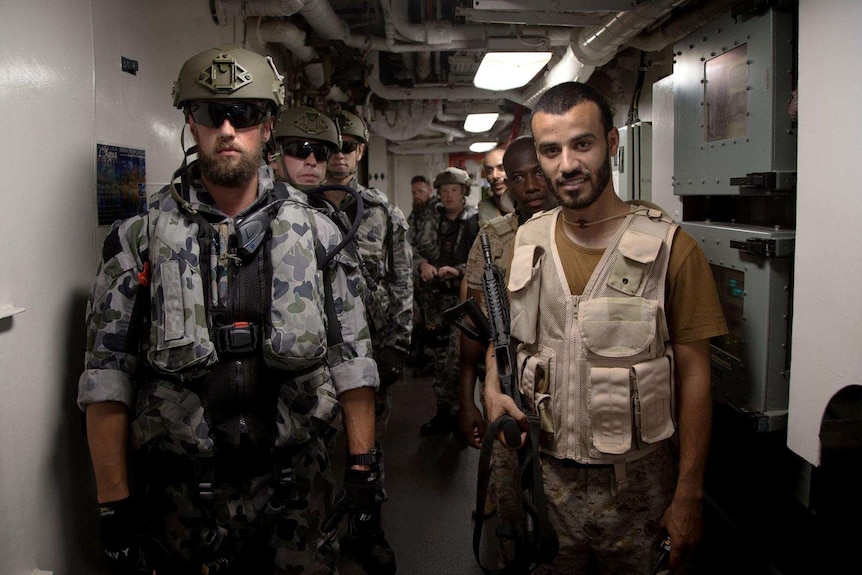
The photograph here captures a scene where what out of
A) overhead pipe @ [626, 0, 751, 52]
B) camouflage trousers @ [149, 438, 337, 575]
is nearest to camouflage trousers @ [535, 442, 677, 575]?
camouflage trousers @ [149, 438, 337, 575]

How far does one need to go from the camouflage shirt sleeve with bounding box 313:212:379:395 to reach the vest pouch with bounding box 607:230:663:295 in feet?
2.49

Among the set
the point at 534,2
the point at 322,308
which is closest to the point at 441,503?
the point at 322,308

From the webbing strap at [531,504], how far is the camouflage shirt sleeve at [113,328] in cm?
101

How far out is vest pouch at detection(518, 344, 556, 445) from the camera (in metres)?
1.67

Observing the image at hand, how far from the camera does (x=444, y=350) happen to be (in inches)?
185

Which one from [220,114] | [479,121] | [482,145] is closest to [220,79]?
[220,114]

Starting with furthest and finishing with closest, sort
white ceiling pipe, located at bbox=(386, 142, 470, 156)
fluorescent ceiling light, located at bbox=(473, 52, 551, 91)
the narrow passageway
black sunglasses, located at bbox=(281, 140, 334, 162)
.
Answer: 1. white ceiling pipe, located at bbox=(386, 142, 470, 156)
2. fluorescent ceiling light, located at bbox=(473, 52, 551, 91)
3. black sunglasses, located at bbox=(281, 140, 334, 162)
4. the narrow passageway

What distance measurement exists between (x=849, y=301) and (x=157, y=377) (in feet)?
6.06

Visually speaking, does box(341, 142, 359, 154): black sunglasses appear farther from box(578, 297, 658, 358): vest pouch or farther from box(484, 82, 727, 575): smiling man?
box(578, 297, 658, 358): vest pouch

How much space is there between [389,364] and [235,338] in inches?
55.3

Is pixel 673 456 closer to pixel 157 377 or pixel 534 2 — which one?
pixel 157 377

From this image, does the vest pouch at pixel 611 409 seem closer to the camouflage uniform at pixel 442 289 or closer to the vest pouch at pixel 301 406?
the vest pouch at pixel 301 406

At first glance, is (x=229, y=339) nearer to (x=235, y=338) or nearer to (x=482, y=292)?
(x=235, y=338)

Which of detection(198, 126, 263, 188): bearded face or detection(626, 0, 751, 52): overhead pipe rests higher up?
detection(626, 0, 751, 52): overhead pipe
